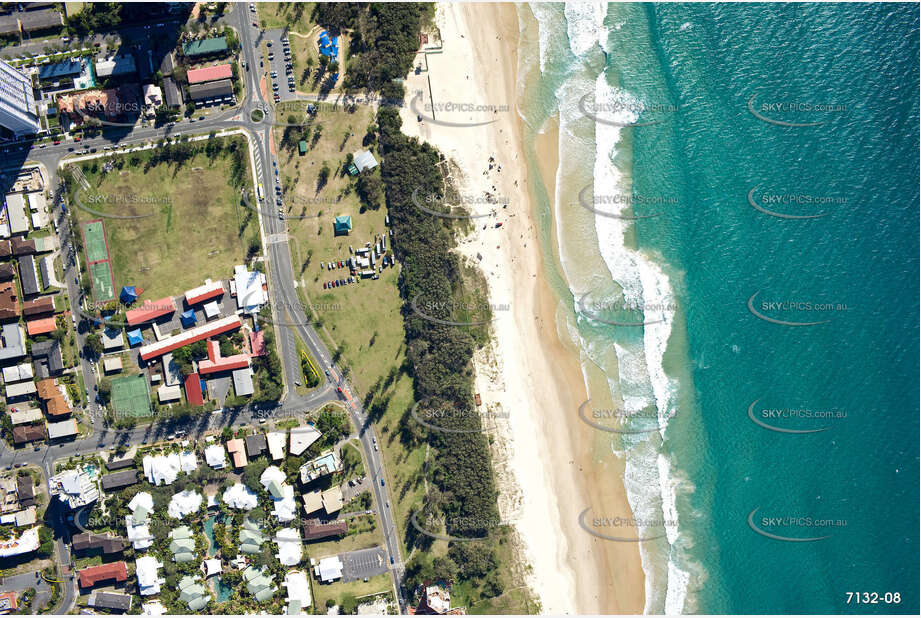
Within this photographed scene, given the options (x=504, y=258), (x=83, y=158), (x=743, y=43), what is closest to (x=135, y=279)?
(x=83, y=158)

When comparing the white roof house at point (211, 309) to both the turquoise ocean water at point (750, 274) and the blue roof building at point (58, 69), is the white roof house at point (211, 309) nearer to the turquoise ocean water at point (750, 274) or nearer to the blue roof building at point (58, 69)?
the blue roof building at point (58, 69)

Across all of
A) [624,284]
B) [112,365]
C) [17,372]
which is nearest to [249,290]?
[112,365]

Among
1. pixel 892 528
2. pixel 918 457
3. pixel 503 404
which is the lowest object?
pixel 892 528

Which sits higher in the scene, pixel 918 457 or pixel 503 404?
pixel 503 404

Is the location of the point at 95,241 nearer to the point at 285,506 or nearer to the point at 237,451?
the point at 237,451

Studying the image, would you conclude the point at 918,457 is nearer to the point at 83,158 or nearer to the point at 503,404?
the point at 503,404

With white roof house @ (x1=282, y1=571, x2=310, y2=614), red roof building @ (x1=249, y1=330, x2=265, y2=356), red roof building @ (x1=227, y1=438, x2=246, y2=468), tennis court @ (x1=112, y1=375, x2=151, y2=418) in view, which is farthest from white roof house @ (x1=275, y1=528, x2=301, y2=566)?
tennis court @ (x1=112, y1=375, x2=151, y2=418)
